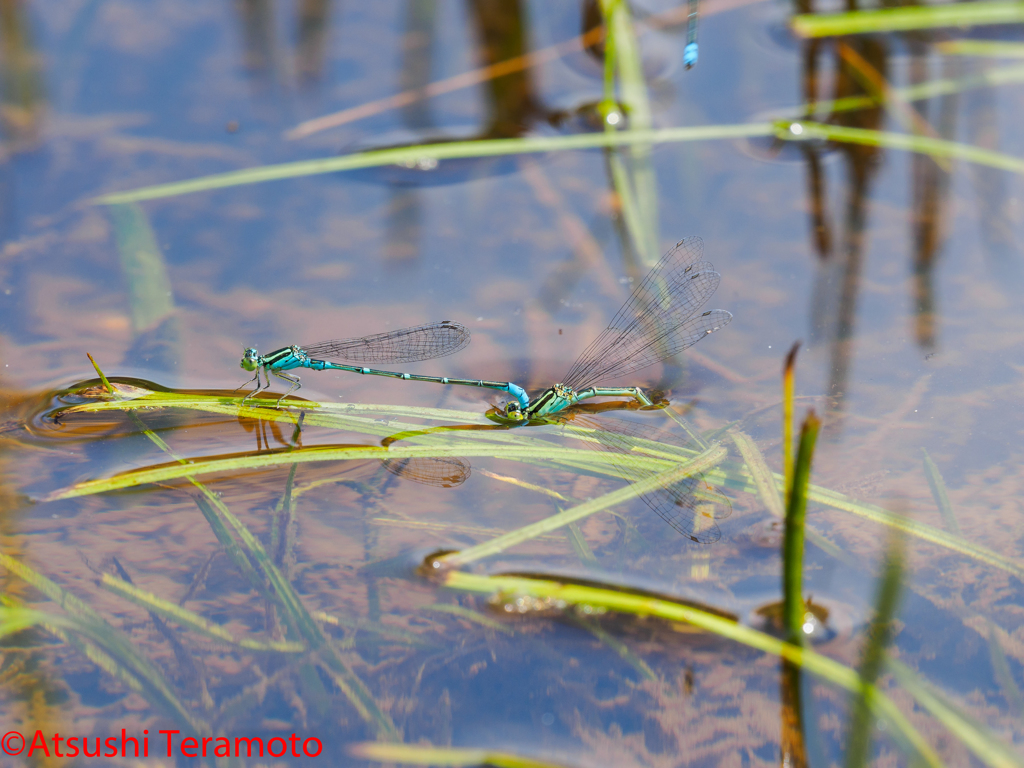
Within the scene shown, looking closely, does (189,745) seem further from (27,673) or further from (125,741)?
(27,673)

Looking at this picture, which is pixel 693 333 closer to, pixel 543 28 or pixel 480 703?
pixel 480 703

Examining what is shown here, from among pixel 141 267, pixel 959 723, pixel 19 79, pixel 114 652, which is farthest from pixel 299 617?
pixel 19 79

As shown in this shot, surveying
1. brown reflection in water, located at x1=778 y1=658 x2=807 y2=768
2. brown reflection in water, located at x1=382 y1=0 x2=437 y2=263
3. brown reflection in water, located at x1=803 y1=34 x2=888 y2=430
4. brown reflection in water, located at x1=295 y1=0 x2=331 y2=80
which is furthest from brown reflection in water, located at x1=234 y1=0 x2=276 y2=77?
brown reflection in water, located at x1=778 y1=658 x2=807 y2=768

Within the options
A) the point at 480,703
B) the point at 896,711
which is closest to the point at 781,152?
the point at 896,711

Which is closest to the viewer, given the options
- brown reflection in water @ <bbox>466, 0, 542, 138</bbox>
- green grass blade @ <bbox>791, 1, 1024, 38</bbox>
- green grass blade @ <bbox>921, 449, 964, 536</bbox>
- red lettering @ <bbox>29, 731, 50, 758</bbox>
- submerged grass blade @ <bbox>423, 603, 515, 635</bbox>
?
red lettering @ <bbox>29, 731, 50, 758</bbox>

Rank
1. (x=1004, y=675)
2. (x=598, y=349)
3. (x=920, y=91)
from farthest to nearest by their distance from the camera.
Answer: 1. (x=920, y=91)
2. (x=598, y=349)
3. (x=1004, y=675)

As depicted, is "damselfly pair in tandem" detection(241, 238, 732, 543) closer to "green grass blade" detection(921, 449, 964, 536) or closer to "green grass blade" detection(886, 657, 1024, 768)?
"green grass blade" detection(921, 449, 964, 536)
